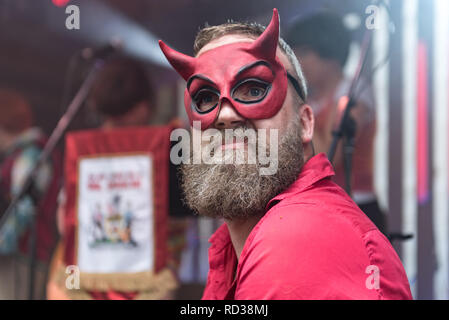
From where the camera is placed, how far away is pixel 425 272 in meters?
2.53

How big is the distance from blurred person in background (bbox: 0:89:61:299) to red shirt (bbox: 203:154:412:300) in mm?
2663

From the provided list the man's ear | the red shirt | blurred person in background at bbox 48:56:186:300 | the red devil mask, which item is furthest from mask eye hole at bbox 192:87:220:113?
Result: blurred person in background at bbox 48:56:186:300

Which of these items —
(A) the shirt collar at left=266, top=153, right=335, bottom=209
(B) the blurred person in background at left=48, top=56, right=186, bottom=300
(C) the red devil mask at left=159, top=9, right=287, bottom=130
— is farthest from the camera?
(B) the blurred person in background at left=48, top=56, right=186, bottom=300

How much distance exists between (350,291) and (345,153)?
1018 mm

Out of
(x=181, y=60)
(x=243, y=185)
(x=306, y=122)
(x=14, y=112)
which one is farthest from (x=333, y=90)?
(x=14, y=112)

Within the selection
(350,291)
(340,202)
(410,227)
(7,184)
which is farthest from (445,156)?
(7,184)

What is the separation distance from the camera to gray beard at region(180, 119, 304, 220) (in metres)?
1.30

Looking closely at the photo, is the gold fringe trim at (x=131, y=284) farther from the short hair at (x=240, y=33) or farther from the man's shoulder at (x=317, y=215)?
the man's shoulder at (x=317, y=215)

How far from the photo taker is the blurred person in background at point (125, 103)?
3.06 metres

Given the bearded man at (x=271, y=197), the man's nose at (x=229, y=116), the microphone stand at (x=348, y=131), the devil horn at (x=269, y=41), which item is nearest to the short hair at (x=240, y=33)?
the bearded man at (x=271, y=197)

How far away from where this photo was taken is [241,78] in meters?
1.37

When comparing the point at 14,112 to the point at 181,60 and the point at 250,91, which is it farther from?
the point at 250,91

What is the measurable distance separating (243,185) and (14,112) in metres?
3.02

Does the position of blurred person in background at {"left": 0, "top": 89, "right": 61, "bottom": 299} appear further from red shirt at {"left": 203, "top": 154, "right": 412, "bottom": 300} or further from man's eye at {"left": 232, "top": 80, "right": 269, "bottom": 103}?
red shirt at {"left": 203, "top": 154, "right": 412, "bottom": 300}
